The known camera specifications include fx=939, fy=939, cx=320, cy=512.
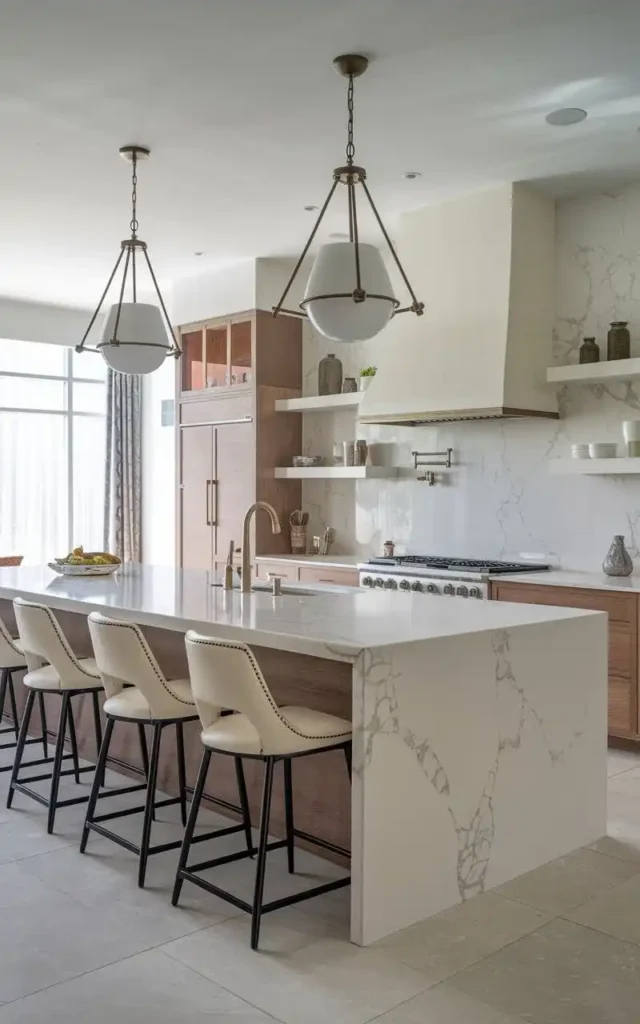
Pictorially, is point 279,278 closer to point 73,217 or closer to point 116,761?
point 73,217

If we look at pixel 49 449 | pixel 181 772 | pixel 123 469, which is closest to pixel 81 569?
pixel 181 772

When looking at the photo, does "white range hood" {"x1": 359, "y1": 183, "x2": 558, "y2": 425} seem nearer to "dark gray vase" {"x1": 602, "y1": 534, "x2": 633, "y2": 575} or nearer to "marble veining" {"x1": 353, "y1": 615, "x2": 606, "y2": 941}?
"dark gray vase" {"x1": 602, "y1": 534, "x2": 633, "y2": 575}

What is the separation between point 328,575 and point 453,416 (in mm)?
1435

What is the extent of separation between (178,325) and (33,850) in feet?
16.8

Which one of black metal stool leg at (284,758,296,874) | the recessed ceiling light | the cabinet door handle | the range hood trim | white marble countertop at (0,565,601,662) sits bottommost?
black metal stool leg at (284,758,296,874)

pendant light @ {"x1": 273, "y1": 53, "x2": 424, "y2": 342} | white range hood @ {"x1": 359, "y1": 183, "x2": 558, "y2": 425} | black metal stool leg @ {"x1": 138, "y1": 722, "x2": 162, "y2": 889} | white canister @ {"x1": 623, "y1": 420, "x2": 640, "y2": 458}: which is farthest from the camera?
white range hood @ {"x1": 359, "y1": 183, "x2": 558, "y2": 425}

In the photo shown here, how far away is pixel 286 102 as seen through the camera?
162 inches

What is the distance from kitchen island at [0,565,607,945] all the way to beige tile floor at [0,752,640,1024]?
0.42ft

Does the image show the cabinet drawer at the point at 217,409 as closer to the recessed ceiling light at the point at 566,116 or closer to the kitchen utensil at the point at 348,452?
the kitchen utensil at the point at 348,452

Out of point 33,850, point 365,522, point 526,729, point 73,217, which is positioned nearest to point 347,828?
point 526,729

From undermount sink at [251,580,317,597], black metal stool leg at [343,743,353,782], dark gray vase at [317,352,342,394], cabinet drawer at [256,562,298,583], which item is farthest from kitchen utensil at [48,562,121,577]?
dark gray vase at [317,352,342,394]

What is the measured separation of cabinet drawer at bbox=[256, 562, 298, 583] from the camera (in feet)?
21.2

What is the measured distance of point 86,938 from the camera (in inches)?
105

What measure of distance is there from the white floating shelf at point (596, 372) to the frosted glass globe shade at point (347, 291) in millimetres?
1897
